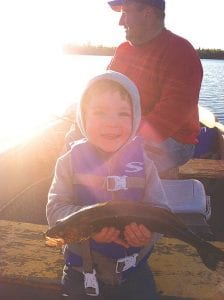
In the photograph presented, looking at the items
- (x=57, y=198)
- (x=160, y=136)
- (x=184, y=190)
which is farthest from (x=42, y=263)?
(x=160, y=136)

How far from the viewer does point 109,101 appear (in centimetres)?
252

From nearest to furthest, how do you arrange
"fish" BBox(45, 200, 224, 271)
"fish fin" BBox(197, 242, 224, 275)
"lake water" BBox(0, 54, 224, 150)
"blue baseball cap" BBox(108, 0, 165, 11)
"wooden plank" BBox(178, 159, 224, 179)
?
"fish" BBox(45, 200, 224, 271) < "fish fin" BBox(197, 242, 224, 275) < "blue baseball cap" BBox(108, 0, 165, 11) < "wooden plank" BBox(178, 159, 224, 179) < "lake water" BBox(0, 54, 224, 150)

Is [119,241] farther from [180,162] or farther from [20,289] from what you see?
[180,162]

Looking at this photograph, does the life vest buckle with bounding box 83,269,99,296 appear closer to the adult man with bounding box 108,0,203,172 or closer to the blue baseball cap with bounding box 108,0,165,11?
the adult man with bounding box 108,0,203,172

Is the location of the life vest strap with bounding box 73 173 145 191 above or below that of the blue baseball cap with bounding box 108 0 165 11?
below

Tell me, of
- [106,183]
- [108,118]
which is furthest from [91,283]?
[108,118]

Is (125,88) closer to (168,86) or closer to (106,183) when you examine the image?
(106,183)

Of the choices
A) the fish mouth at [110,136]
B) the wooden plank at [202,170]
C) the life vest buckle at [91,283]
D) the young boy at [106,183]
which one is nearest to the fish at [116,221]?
the young boy at [106,183]

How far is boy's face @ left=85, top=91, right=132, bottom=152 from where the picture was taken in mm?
2525

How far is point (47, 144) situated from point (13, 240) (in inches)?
130

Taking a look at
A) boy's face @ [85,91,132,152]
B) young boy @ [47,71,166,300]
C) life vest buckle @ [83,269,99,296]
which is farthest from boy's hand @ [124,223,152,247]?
boy's face @ [85,91,132,152]

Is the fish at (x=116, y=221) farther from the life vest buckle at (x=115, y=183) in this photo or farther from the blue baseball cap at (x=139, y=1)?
the blue baseball cap at (x=139, y=1)

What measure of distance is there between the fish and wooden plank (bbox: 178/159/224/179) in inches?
119

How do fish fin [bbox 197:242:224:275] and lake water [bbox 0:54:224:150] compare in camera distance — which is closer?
fish fin [bbox 197:242:224:275]
